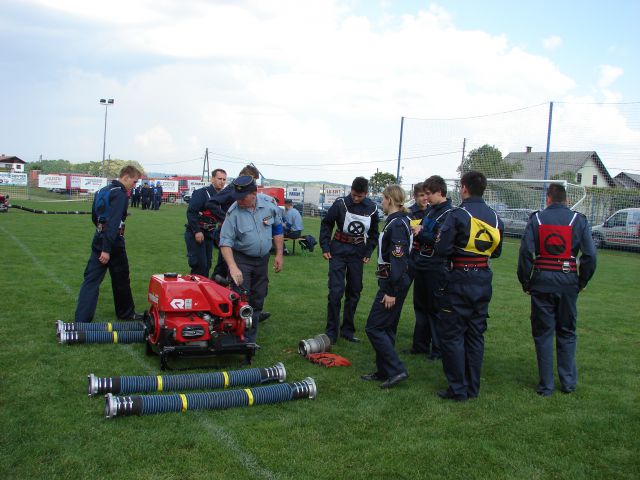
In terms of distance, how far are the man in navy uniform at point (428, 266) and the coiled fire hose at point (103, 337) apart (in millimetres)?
3215

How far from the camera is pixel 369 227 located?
723 centimetres

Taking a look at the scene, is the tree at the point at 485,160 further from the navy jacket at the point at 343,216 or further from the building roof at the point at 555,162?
the navy jacket at the point at 343,216

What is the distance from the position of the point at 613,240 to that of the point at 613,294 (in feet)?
40.4

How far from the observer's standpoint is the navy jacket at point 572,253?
555 centimetres

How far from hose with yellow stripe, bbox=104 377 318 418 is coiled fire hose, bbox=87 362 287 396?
0.30 metres

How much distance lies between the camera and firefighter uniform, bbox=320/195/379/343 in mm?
7148

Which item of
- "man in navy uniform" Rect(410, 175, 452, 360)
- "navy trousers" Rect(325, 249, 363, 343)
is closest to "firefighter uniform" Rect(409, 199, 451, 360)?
"man in navy uniform" Rect(410, 175, 452, 360)

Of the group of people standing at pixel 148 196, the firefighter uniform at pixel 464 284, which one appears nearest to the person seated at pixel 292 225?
the firefighter uniform at pixel 464 284

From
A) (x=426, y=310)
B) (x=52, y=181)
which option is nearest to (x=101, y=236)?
(x=426, y=310)

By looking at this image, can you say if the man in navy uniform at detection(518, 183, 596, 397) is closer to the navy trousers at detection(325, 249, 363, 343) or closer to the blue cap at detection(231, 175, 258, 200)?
the navy trousers at detection(325, 249, 363, 343)

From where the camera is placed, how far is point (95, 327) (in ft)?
21.8

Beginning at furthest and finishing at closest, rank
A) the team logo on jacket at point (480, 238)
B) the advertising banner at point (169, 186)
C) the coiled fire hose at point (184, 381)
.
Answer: the advertising banner at point (169, 186) < the team logo on jacket at point (480, 238) < the coiled fire hose at point (184, 381)

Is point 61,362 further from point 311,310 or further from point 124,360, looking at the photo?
point 311,310

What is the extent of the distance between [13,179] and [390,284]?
36787 mm
